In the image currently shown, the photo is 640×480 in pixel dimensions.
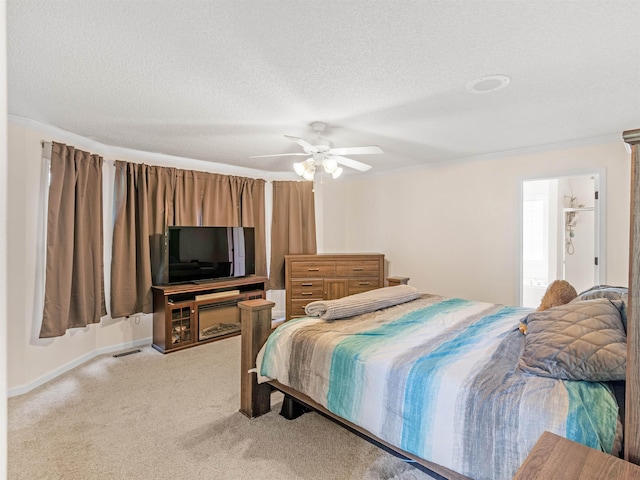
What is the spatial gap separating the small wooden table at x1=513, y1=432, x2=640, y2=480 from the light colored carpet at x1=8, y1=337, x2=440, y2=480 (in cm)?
106

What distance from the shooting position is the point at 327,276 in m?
4.83

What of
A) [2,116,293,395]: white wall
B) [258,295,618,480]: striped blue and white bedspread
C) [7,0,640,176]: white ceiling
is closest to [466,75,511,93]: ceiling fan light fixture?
[7,0,640,176]: white ceiling

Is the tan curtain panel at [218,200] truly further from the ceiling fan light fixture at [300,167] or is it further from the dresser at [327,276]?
the ceiling fan light fixture at [300,167]

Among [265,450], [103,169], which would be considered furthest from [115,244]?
[265,450]

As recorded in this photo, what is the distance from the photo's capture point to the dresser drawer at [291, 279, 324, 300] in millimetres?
4820

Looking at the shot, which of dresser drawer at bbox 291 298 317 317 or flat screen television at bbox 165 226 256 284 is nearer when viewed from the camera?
flat screen television at bbox 165 226 256 284

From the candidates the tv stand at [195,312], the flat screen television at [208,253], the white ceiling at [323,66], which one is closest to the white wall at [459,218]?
the white ceiling at [323,66]

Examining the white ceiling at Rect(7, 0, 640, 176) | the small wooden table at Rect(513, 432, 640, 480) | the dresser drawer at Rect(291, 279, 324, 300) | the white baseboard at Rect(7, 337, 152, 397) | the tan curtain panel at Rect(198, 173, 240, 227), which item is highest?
the white ceiling at Rect(7, 0, 640, 176)

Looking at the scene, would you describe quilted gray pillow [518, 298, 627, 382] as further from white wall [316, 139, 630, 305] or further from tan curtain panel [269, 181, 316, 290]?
tan curtain panel [269, 181, 316, 290]

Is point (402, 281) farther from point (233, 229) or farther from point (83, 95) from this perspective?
point (83, 95)

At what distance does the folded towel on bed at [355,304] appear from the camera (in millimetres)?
2387

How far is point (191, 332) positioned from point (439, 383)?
322cm

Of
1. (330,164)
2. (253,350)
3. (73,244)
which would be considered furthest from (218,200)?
(253,350)

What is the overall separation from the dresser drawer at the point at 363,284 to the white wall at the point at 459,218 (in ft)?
1.47
